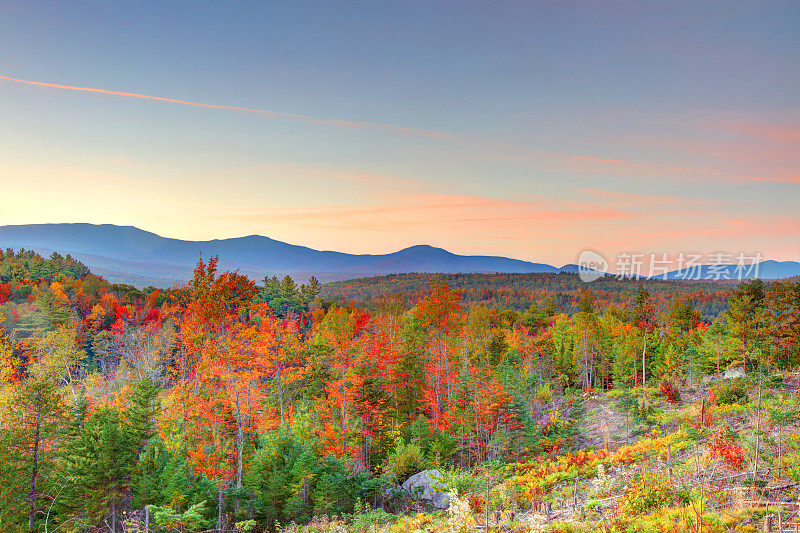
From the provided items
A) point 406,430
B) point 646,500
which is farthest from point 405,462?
point 646,500

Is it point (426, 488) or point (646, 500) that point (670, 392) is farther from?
point (646, 500)

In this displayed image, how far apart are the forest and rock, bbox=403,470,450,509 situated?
0.28 feet

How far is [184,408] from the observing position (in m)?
25.8

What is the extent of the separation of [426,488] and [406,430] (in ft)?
22.4

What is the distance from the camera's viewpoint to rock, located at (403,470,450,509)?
61.9 feet

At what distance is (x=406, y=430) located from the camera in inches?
1038

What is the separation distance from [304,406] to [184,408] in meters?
7.24

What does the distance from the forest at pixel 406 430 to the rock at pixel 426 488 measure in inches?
3.3

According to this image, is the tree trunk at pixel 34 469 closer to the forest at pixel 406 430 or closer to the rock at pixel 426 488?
the forest at pixel 406 430

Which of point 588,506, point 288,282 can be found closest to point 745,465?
point 588,506

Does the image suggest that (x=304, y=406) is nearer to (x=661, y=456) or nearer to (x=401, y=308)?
(x=661, y=456)

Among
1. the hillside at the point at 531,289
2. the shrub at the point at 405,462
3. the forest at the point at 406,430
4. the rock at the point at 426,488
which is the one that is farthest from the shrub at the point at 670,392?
the hillside at the point at 531,289

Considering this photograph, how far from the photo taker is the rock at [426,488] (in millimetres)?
18859

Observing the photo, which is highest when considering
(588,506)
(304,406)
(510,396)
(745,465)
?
(745,465)
